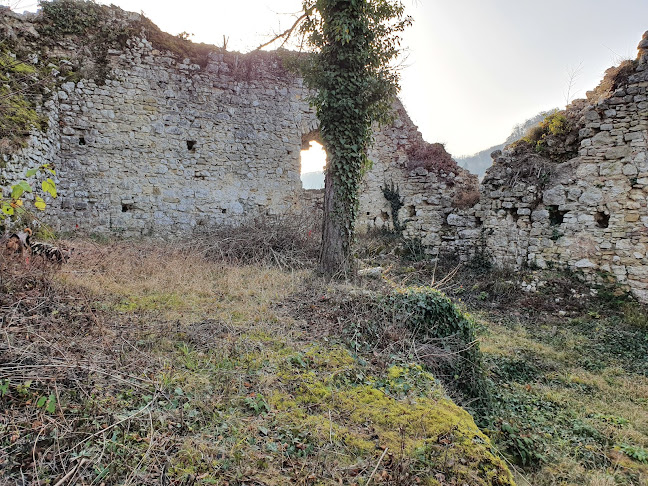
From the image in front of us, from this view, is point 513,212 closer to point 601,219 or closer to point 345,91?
point 601,219

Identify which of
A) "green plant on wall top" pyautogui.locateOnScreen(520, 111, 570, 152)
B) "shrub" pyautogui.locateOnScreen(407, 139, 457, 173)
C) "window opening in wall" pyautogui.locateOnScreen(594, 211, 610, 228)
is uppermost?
"green plant on wall top" pyautogui.locateOnScreen(520, 111, 570, 152)

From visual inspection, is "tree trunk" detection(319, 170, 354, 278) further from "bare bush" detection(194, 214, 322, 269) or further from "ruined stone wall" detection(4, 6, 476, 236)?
"ruined stone wall" detection(4, 6, 476, 236)

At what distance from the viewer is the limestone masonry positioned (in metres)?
7.27

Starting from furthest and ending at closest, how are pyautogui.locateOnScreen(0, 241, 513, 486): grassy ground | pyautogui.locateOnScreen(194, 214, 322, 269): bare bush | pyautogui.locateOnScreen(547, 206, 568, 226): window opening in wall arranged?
pyautogui.locateOnScreen(547, 206, 568, 226): window opening in wall, pyautogui.locateOnScreen(194, 214, 322, 269): bare bush, pyautogui.locateOnScreen(0, 241, 513, 486): grassy ground

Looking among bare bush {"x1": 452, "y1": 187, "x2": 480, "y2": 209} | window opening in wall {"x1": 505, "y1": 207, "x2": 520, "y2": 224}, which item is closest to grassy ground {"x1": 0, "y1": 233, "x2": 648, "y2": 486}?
window opening in wall {"x1": 505, "y1": 207, "x2": 520, "y2": 224}

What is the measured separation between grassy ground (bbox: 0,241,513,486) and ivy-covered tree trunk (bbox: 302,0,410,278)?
7.50 feet

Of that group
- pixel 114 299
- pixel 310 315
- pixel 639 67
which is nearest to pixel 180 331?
pixel 114 299

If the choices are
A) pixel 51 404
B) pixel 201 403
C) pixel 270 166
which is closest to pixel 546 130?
pixel 270 166

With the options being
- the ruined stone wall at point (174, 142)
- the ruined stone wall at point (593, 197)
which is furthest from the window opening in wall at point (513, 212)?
the ruined stone wall at point (174, 142)

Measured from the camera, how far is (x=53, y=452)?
1.86m

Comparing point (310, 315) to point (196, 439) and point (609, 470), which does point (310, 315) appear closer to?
point (196, 439)

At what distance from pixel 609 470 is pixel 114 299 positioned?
517 cm

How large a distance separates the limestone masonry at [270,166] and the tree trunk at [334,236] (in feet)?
13.5

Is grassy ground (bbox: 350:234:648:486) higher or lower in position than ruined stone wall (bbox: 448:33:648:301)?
lower
